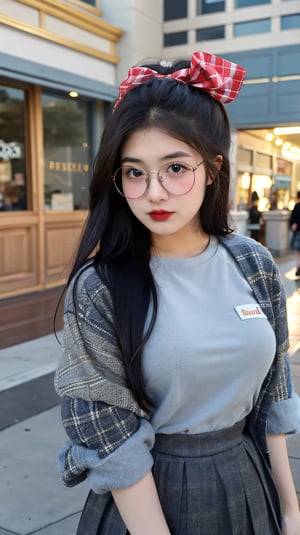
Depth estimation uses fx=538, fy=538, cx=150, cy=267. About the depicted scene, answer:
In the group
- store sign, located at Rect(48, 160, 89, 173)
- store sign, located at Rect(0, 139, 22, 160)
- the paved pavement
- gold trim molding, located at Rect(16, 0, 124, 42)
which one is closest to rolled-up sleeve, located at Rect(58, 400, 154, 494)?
the paved pavement

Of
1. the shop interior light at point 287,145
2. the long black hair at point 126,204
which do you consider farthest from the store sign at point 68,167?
the shop interior light at point 287,145

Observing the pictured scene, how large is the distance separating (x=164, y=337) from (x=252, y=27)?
11599mm

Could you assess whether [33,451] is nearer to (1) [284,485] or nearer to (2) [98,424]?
(1) [284,485]

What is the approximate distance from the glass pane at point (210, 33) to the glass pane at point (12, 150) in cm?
523

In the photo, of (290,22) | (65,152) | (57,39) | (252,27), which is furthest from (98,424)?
(252,27)

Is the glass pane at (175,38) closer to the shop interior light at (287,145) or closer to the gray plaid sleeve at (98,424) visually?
the shop interior light at (287,145)

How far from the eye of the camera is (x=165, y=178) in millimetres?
1275

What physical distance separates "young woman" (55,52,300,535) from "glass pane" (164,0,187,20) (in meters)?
11.5

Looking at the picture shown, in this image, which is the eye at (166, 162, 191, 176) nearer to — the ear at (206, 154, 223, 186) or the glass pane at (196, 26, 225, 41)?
the ear at (206, 154, 223, 186)

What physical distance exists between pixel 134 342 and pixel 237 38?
11.5 meters

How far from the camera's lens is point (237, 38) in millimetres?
11438

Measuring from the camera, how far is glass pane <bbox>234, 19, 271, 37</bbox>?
11.2 meters

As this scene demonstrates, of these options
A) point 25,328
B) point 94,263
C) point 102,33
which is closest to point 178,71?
point 94,263

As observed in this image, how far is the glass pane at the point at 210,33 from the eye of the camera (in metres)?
11.7
